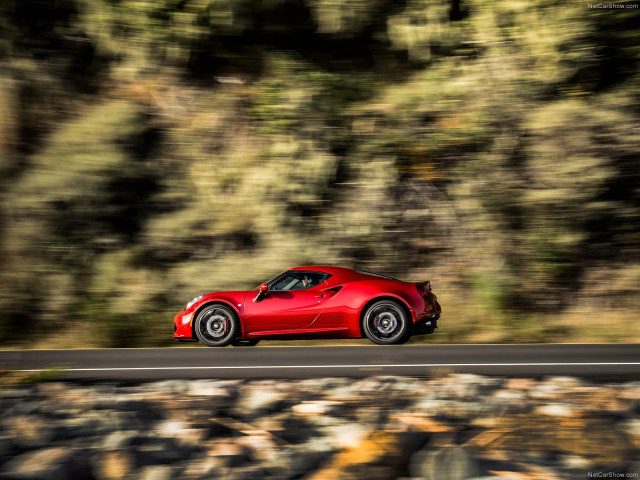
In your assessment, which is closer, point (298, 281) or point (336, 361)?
point (336, 361)

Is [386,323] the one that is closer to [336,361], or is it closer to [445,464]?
[336,361]

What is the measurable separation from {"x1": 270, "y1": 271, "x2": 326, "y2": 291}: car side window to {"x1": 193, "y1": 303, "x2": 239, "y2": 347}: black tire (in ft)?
2.43

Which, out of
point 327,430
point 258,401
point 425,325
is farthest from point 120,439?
point 425,325

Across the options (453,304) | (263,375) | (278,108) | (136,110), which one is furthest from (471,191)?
(263,375)

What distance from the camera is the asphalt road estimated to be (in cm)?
829

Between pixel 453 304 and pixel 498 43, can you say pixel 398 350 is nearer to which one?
pixel 453 304

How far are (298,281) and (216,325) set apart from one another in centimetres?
134

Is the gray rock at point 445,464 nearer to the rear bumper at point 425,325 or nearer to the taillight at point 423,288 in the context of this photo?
the rear bumper at point 425,325

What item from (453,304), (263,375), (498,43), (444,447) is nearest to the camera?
(444,447)

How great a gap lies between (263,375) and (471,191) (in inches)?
336

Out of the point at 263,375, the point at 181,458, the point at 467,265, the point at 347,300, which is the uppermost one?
the point at 467,265

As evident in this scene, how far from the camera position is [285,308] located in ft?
34.2

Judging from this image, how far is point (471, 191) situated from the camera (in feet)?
50.6

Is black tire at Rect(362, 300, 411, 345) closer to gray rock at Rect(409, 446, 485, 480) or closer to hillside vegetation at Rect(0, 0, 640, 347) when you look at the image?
hillside vegetation at Rect(0, 0, 640, 347)
